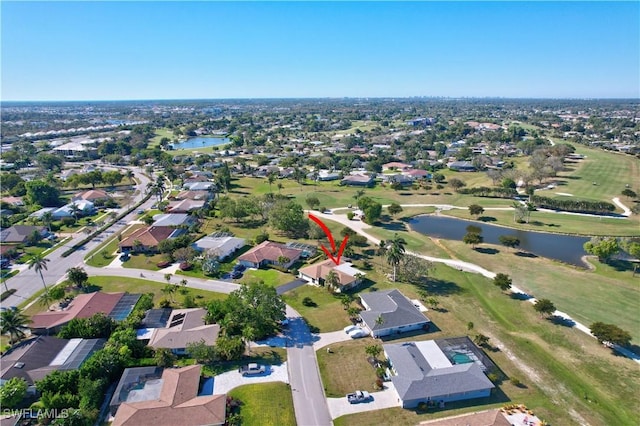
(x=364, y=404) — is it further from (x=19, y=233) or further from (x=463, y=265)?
(x=19, y=233)

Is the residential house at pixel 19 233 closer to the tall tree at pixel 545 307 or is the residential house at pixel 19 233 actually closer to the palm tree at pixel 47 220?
the palm tree at pixel 47 220

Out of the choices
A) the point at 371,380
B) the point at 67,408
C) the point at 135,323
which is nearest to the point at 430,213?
the point at 371,380

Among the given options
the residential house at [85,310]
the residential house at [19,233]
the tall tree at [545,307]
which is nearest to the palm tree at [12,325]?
the residential house at [85,310]

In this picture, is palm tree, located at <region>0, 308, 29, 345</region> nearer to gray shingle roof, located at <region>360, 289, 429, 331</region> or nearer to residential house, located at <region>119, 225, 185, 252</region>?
residential house, located at <region>119, 225, 185, 252</region>

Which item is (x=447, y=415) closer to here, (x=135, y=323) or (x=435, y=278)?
(x=435, y=278)

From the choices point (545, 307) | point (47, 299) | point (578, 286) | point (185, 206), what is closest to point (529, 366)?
point (545, 307)

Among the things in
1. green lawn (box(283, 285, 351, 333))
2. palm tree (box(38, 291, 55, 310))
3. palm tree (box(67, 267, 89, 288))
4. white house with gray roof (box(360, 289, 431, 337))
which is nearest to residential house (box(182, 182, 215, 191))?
Result: palm tree (box(67, 267, 89, 288))
